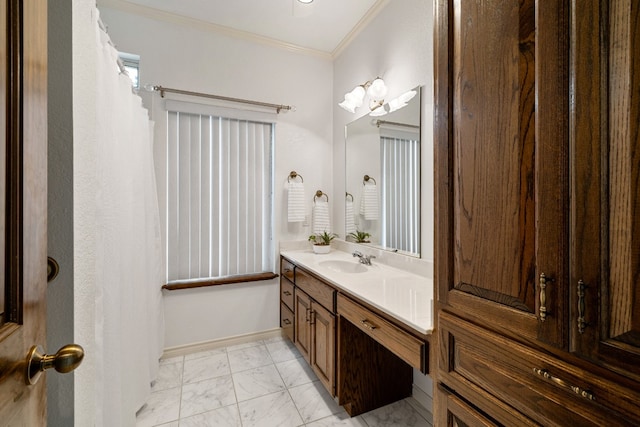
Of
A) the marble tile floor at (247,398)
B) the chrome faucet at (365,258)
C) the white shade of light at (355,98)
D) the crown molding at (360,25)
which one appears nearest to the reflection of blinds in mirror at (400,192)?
the chrome faucet at (365,258)

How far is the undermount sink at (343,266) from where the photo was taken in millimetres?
2047

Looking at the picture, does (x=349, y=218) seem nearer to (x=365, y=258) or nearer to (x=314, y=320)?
(x=365, y=258)

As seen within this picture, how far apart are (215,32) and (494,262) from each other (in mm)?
2605

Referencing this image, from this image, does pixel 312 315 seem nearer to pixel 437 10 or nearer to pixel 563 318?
pixel 563 318

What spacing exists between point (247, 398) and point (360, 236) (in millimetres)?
1357

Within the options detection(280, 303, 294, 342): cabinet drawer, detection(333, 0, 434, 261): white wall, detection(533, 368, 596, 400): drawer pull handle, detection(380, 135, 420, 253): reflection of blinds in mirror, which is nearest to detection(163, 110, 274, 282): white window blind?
detection(280, 303, 294, 342): cabinet drawer

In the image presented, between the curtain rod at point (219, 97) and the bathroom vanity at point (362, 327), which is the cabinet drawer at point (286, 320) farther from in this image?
the curtain rod at point (219, 97)

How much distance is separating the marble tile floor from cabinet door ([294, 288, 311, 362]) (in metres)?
0.17

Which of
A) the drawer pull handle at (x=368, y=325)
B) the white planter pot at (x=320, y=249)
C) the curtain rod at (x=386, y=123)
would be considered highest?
the curtain rod at (x=386, y=123)

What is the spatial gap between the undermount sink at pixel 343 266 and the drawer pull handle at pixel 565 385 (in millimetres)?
1389

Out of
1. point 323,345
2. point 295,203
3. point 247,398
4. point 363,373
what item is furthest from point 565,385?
point 295,203

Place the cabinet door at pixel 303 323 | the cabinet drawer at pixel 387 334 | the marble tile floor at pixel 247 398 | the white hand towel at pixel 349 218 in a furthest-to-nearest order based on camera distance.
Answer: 1. the white hand towel at pixel 349 218
2. the cabinet door at pixel 303 323
3. the marble tile floor at pixel 247 398
4. the cabinet drawer at pixel 387 334

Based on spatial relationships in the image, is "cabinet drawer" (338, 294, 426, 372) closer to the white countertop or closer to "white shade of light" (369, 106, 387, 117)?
the white countertop

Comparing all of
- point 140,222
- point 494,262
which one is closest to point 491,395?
point 494,262
